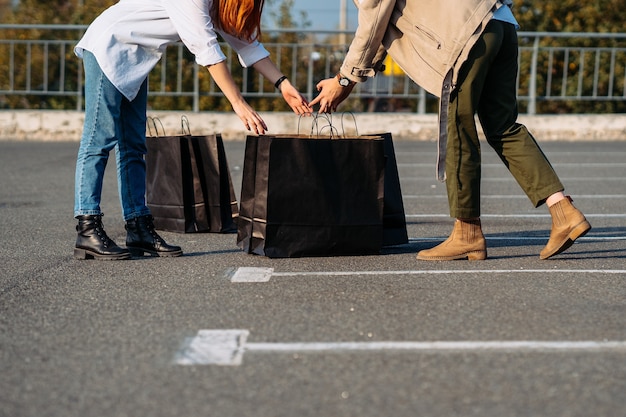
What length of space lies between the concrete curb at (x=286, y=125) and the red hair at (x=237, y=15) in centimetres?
1041

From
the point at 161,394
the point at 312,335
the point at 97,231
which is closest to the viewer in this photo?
the point at 161,394

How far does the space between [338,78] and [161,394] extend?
2.78 meters

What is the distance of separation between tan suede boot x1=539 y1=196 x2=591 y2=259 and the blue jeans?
6.94ft

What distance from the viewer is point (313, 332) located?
3.54 m

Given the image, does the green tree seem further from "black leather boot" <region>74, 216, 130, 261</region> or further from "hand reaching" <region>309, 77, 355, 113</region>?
"black leather boot" <region>74, 216, 130, 261</region>

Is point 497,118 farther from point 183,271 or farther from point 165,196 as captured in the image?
point 165,196

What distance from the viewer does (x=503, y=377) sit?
2.97 meters

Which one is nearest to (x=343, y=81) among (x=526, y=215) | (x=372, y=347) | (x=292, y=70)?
(x=372, y=347)

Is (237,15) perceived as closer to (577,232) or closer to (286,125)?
(577,232)

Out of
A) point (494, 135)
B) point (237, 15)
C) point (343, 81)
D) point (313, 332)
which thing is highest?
point (237, 15)

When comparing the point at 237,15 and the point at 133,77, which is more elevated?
the point at 237,15

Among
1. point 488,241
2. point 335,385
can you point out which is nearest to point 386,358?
point 335,385

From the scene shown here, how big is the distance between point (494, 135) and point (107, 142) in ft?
6.45

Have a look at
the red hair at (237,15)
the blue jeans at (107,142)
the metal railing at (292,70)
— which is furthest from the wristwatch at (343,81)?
the metal railing at (292,70)
